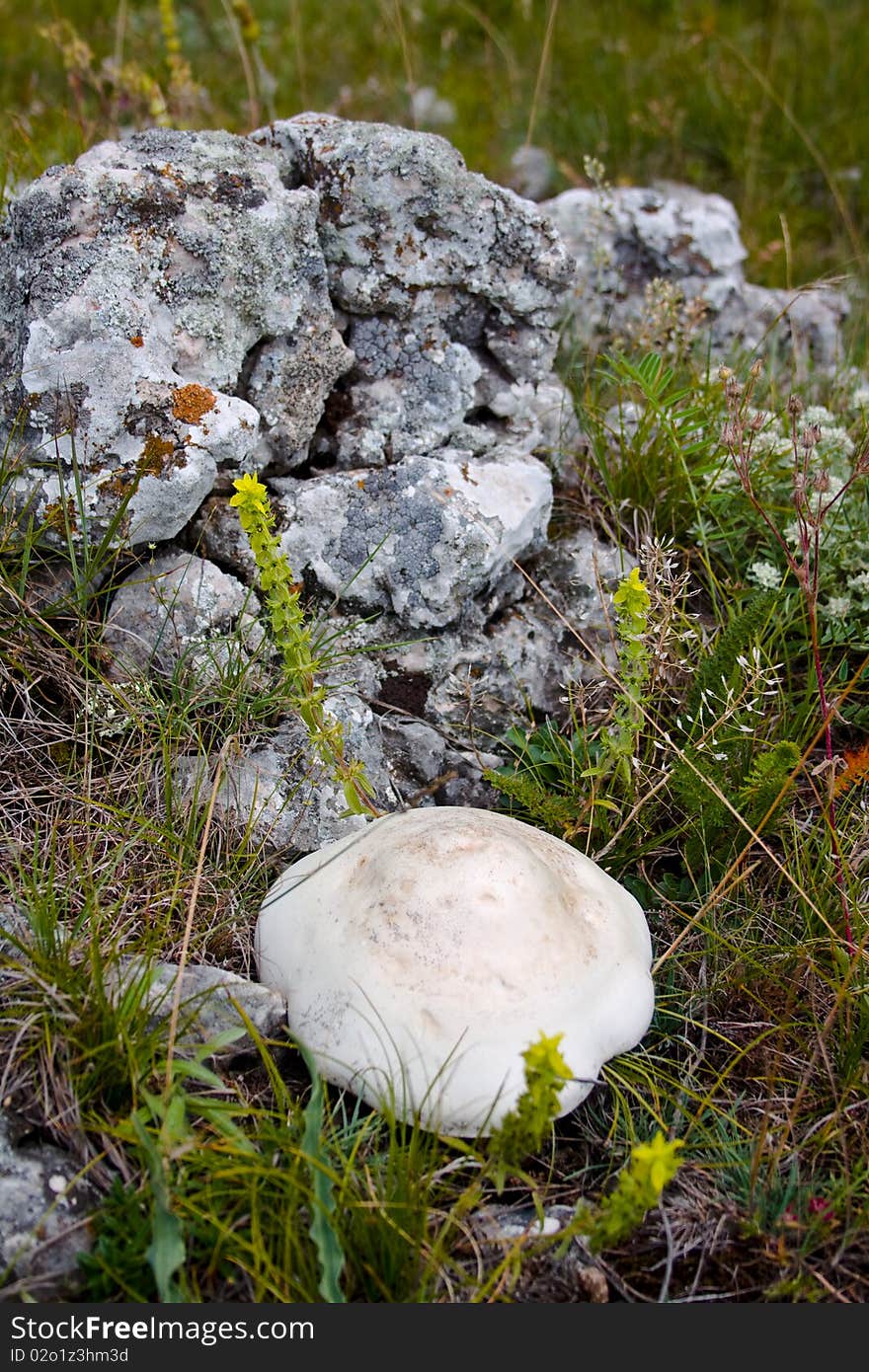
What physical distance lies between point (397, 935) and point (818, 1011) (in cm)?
101

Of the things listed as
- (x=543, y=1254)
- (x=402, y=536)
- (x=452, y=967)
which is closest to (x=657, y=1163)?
(x=543, y=1254)

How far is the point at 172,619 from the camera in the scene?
9.09 feet

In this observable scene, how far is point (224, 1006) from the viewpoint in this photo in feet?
7.39

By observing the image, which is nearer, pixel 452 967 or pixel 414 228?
pixel 452 967

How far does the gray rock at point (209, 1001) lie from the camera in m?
2.18

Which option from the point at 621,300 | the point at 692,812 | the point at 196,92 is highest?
the point at 196,92

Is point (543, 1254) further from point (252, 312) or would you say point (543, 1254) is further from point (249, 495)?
point (252, 312)

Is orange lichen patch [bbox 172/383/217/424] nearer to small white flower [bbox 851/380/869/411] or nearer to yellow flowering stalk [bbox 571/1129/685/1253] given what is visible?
yellow flowering stalk [bbox 571/1129/685/1253]

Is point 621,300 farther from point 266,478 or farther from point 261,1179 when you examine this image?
point 261,1179

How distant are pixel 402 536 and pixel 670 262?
7.16ft

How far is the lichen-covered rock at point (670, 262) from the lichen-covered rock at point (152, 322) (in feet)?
5.38

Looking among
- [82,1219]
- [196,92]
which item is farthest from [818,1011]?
[196,92]

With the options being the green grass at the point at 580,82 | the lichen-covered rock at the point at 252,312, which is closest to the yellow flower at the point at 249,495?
the lichen-covered rock at the point at 252,312

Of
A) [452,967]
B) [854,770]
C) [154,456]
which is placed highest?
[154,456]
